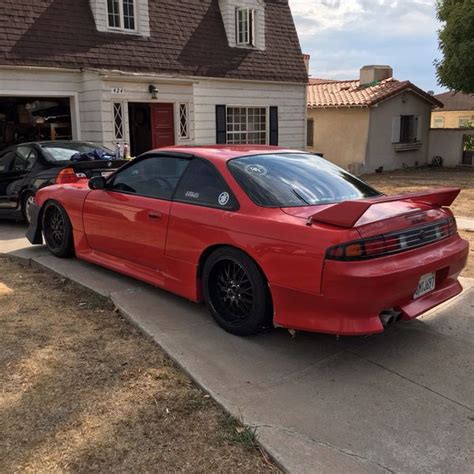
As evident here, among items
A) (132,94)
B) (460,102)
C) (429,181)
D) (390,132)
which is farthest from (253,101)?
(460,102)

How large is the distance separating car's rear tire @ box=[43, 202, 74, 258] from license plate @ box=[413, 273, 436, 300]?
3736 mm

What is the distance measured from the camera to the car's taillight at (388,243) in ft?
10.9

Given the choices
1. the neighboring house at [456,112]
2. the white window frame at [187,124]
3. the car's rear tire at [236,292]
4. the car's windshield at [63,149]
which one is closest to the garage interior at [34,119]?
the white window frame at [187,124]

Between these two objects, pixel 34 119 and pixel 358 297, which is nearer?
pixel 358 297

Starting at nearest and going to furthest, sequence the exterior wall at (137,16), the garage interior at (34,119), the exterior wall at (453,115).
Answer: the exterior wall at (137,16)
the garage interior at (34,119)
the exterior wall at (453,115)

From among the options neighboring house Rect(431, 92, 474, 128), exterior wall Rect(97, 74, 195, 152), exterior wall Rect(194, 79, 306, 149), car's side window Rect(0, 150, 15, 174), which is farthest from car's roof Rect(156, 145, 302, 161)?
neighboring house Rect(431, 92, 474, 128)

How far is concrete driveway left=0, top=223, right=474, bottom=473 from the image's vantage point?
8.95 ft

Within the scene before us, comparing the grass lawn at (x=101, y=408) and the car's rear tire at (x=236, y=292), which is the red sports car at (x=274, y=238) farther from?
the grass lawn at (x=101, y=408)

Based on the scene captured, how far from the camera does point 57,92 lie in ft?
41.0

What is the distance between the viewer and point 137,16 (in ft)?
45.2

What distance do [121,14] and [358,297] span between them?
490 inches

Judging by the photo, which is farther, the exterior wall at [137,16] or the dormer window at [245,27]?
the dormer window at [245,27]

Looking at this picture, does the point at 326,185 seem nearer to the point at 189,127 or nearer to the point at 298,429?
the point at 298,429

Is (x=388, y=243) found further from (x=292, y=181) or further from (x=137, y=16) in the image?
(x=137, y=16)
